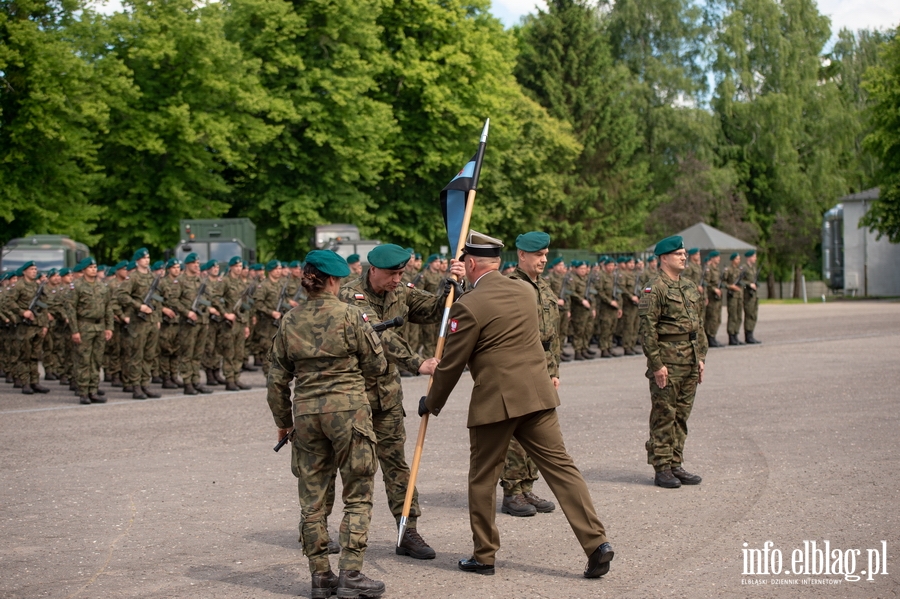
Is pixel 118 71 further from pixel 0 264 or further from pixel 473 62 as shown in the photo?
pixel 473 62

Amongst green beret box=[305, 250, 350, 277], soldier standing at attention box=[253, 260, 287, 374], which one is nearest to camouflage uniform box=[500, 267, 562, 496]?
green beret box=[305, 250, 350, 277]

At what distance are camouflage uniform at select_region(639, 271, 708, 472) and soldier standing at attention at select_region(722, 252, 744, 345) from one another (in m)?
14.7

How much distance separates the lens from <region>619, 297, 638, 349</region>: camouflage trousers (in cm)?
2300

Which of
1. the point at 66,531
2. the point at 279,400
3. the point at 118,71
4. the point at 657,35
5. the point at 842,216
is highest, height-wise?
the point at 657,35

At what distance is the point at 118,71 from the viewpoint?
1325 inches

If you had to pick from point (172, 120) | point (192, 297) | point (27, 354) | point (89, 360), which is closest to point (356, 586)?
point (89, 360)

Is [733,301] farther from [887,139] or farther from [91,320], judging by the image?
[887,139]

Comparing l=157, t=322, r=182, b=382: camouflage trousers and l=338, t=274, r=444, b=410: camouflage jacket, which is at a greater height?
l=338, t=274, r=444, b=410: camouflage jacket

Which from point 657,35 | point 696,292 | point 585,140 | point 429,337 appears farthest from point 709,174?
point 696,292

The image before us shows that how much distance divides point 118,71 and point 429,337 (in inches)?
726

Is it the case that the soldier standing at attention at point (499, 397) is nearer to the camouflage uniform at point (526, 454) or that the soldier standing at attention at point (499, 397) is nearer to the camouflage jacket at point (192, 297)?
the camouflage uniform at point (526, 454)

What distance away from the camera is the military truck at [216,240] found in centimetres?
2789

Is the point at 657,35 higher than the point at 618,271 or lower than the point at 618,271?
higher

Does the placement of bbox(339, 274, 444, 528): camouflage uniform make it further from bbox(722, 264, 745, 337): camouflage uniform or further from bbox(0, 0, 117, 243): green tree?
bbox(0, 0, 117, 243): green tree
